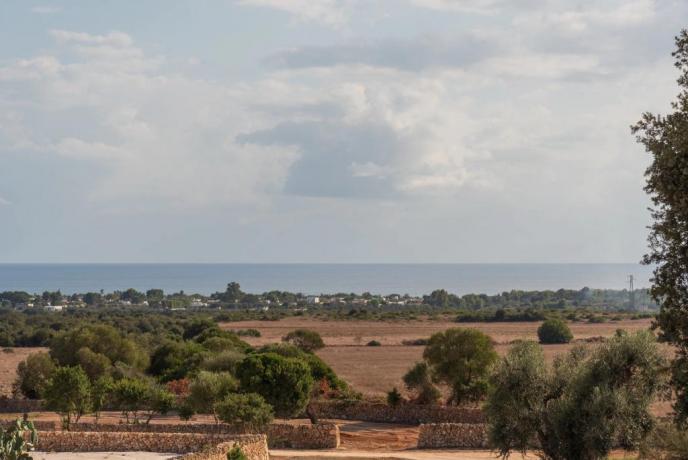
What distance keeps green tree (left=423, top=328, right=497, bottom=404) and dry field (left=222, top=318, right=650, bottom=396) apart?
6.45 m

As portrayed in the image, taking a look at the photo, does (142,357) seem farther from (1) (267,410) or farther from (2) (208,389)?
(1) (267,410)

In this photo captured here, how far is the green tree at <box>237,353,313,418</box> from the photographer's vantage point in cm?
4300

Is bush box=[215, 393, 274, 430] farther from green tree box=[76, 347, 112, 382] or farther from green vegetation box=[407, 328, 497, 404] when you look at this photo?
green tree box=[76, 347, 112, 382]

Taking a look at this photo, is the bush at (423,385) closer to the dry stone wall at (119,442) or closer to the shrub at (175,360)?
the shrub at (175,360)

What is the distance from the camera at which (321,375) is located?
172ft

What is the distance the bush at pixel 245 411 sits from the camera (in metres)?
38.1

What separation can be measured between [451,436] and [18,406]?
86.2 feet

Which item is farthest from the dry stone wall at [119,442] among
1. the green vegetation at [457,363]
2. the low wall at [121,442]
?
the green vegetation at [457,363]

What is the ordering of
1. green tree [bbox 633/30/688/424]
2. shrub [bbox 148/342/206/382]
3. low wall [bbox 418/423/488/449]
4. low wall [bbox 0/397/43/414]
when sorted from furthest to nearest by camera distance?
shrub [bbox 148/342/206/382] → low wall [bbox 0/397/43/414] → low wall [bbox 418/423/488/449] → green tree [bbox 633/30/688/424]

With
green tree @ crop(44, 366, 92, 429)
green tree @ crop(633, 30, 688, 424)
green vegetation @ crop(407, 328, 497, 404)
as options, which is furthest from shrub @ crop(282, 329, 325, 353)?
green tree @ crop(633, 30, 688, 424)

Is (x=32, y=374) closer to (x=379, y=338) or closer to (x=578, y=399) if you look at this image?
(x=578, y=399)

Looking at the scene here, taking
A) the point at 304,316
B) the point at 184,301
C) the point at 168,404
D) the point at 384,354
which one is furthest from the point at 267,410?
the point at 184,301

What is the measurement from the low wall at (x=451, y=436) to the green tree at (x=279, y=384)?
717 centimetres

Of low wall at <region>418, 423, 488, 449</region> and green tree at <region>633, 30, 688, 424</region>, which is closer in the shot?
green tree at <region>633, 30, 688, 424</region>
